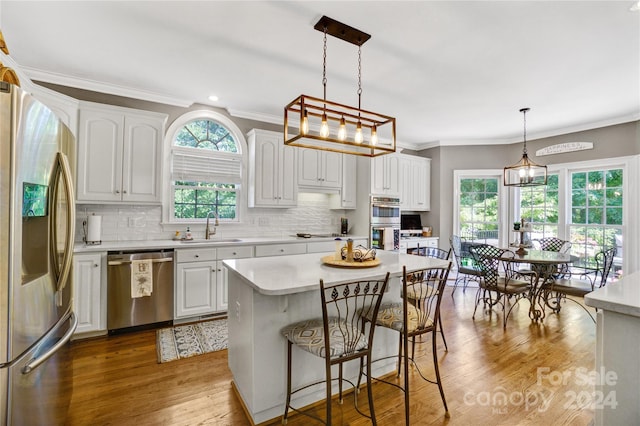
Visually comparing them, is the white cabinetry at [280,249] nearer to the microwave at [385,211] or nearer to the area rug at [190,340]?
the area rug at [190,340]

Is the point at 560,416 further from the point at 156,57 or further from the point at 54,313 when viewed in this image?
the point at 156,57

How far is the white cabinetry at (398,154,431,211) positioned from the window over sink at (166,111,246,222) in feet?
10.0

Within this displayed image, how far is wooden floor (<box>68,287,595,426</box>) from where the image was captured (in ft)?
6.51

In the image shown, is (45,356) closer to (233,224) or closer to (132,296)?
(132,296)

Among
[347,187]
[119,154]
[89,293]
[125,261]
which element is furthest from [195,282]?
[347,187]

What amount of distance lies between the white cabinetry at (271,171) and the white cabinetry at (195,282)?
1.07 metres

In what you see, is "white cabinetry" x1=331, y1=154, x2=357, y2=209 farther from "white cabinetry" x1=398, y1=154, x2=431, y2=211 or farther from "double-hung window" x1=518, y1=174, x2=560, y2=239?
"double-hung window" x1=518, y1=174, x2=560, y2=239

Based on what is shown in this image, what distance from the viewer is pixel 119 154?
11.3 feet

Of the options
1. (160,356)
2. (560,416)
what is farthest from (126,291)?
(560,416)

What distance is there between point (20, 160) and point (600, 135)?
6.65 meters

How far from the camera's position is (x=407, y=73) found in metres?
3.25

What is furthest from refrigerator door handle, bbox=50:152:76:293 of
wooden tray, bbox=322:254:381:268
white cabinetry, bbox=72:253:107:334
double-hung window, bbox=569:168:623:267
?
double-hung window, bbox=569:168:623:267

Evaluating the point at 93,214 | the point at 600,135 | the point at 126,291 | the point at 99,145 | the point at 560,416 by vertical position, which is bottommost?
the point at 560,416

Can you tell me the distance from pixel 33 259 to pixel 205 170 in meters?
2.88
